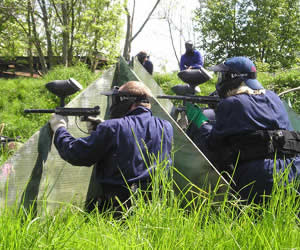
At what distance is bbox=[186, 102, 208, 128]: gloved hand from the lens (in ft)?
12.8

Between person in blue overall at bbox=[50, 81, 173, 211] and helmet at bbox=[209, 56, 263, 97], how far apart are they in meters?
0.75

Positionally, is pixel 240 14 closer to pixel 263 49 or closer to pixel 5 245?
pixel 263 49

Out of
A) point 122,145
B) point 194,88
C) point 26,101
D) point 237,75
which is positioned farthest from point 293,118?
point 26,101

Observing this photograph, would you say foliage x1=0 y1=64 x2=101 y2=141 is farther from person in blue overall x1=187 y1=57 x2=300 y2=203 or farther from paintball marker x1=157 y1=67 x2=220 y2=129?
person in blue overall x1=187 y1=57 x2=300 y2=203

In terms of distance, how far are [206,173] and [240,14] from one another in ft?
92.1

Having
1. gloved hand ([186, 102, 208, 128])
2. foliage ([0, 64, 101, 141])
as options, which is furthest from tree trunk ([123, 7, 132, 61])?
gloved hand ([186, 102, 208, 128])

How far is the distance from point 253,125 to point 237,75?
0.60 m

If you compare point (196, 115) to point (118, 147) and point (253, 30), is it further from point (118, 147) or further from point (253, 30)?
point (253, 30)

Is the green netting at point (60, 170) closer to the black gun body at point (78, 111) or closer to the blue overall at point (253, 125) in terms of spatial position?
the black gun body at point (78, 111)

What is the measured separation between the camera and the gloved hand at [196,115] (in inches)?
153

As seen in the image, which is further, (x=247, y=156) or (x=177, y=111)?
(x=177, y=111)

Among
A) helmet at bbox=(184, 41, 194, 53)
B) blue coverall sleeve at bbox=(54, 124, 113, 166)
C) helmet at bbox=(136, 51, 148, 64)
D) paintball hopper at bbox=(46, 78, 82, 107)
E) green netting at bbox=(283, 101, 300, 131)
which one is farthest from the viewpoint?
helmet at bbox=(184, 41, 194, 53)

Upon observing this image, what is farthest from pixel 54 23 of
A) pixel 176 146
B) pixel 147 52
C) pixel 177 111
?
pixel 176 146

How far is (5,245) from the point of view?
1.53 metres
